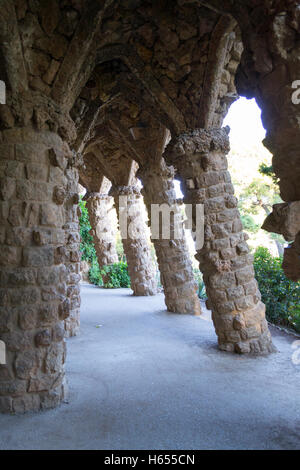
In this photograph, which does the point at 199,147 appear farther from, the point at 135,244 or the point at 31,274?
the point at 135,244

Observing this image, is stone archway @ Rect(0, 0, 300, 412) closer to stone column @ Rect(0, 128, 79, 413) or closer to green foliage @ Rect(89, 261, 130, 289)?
stone column @ Rect(0, 128, 79, 413)

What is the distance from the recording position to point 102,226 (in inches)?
496

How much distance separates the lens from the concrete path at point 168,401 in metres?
2.63

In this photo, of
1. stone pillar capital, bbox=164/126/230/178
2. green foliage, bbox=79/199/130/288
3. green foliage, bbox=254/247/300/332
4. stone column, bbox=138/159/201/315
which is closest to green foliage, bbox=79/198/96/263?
green foliage, bbox=79/199/130/288

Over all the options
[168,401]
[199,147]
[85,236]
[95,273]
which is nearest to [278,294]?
[199,147]

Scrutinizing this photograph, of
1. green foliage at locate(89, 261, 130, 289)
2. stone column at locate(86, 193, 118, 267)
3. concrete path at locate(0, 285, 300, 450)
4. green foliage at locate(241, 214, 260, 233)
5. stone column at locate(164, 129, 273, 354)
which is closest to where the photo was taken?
concrete path at locate(0, 285, 300, 450)

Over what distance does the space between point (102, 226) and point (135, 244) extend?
236cm

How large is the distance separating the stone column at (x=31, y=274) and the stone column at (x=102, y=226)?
8.94m

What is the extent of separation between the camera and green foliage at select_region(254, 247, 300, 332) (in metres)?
6.72

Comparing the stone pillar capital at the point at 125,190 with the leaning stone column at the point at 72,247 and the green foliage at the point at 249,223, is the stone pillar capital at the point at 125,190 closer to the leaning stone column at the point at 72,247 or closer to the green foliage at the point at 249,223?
the leaning stone column at the point at 72,247

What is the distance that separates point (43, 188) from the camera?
3.44 m

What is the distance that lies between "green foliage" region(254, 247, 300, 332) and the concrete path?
3.24 ft

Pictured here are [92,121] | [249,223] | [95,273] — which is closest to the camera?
[92,121]
